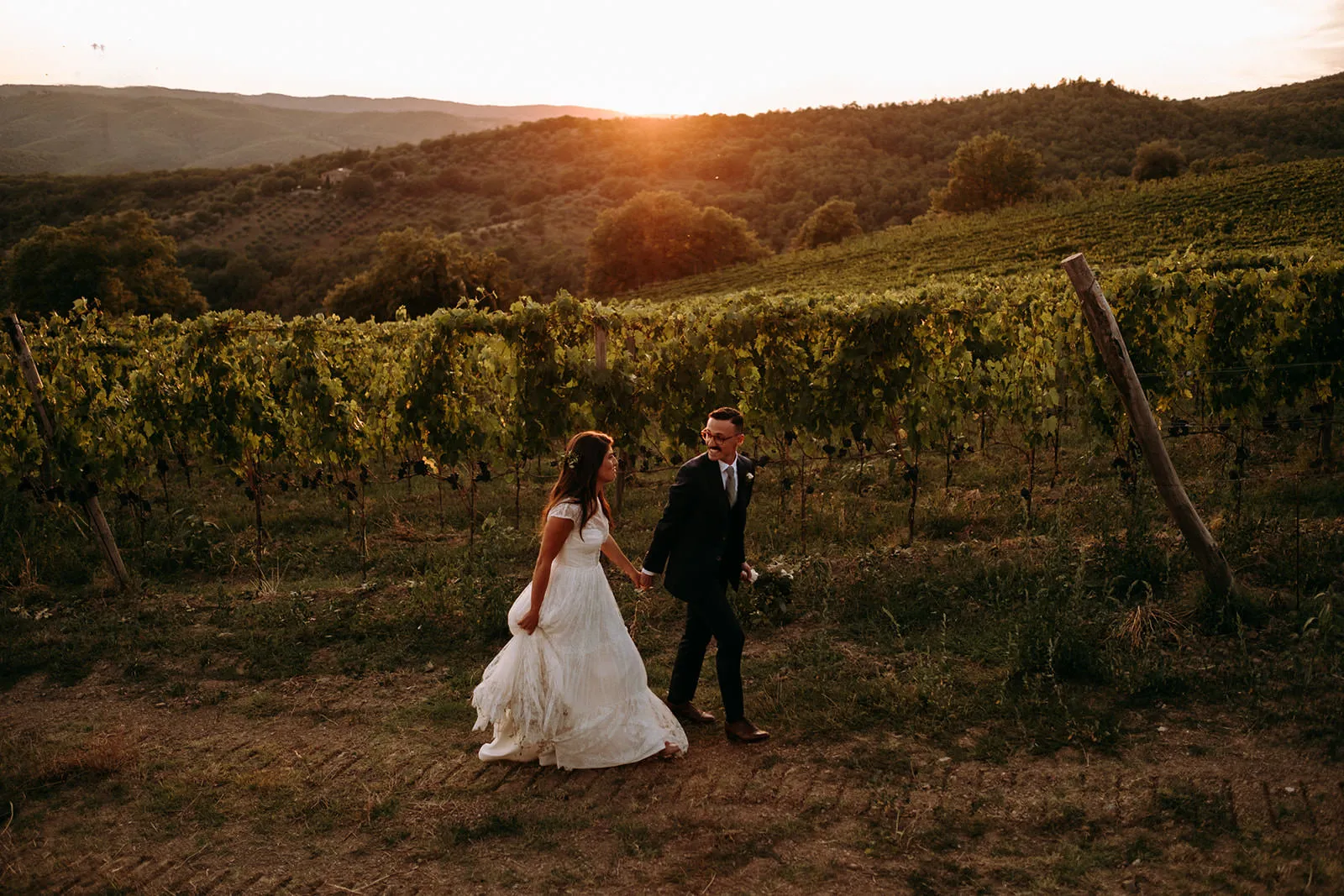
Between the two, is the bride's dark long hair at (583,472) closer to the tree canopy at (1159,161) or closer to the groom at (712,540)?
the groom at (712,540)

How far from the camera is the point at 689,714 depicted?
16.6 ft

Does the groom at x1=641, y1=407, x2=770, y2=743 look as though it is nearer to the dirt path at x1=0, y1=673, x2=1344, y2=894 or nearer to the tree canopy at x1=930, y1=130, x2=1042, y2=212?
the dirt path at x1=0, y1=673, x2=1344, y2=894

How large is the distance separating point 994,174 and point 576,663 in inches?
1965

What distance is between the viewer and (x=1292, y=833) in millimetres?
3744

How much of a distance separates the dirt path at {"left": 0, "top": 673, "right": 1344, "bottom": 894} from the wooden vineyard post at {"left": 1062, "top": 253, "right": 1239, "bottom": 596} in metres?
1.24

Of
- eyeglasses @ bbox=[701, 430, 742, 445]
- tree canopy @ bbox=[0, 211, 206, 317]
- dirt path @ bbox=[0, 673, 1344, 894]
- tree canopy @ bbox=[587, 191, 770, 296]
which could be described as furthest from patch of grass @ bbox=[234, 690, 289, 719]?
tree canopy @ bbox=[587, 191, 770, 296]

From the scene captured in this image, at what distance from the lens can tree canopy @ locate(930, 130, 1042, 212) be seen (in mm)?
49031

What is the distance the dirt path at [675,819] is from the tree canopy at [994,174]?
158 feet

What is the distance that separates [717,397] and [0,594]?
6.08m

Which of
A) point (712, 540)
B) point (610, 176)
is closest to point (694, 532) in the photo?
point (712, 540)

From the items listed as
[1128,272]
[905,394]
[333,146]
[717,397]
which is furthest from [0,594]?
[333,146]

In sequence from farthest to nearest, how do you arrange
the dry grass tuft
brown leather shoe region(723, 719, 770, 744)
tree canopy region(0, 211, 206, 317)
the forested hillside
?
1. the forested hillside
2. tree canopy region(0, 211, 206, 317)
3. the dry grass tuft
4. brown leather shoe region(723, 719, 770, 744)

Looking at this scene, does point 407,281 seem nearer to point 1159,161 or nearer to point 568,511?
point 1159,161

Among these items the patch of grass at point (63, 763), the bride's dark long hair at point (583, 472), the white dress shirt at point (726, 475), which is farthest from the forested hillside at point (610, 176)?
the patch of grass at point (63, 763)
